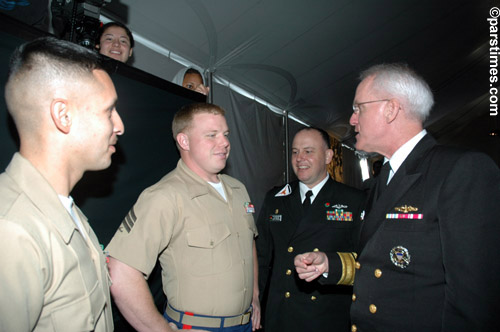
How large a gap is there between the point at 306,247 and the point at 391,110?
4.08 feet

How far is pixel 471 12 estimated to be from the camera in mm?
4906

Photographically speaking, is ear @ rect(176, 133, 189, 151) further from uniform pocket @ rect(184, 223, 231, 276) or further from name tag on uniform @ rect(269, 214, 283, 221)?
name tag on uniform @ rect(269, 214, 283, 221)

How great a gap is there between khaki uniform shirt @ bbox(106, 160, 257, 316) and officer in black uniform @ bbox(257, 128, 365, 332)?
0.58 meters

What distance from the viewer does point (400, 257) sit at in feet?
4.14

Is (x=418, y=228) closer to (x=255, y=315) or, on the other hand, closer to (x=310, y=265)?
(x=310, y=265)

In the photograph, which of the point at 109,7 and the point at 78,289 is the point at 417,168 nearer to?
the point at 78,289

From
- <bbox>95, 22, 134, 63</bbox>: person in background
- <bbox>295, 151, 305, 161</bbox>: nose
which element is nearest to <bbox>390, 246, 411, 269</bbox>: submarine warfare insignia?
<bbox>295, 151, 305, 161</bbox>: nose

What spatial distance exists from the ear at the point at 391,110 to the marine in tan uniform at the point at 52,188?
1.33 meters

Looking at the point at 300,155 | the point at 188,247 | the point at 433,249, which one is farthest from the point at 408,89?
the point at 188,247

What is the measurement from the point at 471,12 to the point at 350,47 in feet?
8.68

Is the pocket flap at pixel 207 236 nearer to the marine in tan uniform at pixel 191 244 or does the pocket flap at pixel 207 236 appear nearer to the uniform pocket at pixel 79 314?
the marine in tan uniform at pixel 191 244

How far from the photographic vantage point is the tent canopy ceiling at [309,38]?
9.05 feet

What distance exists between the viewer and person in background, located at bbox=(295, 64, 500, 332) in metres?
1.06

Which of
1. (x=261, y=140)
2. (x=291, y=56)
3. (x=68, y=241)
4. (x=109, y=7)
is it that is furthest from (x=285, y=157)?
(x=68, y=241)
